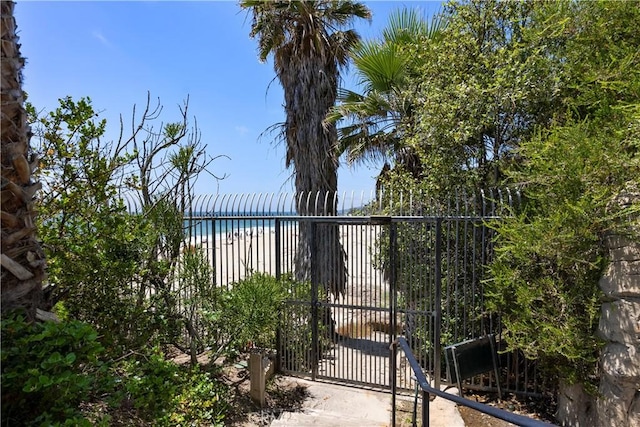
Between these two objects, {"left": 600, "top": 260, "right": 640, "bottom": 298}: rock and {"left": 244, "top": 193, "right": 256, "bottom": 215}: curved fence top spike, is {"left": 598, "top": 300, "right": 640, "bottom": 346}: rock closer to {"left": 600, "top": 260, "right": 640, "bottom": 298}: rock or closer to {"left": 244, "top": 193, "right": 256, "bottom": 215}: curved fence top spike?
{"left": 600, "top": 260, "right": 640, "bottom": 298}: rock

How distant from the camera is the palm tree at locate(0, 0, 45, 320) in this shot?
2.00 meters

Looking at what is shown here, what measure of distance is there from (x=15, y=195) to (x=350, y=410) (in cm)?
385

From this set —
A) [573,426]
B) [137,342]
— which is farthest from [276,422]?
[573,426]

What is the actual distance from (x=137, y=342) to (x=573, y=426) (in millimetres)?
4559

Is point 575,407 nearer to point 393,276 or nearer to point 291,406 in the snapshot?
point 393,276

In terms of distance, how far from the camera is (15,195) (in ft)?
6.74

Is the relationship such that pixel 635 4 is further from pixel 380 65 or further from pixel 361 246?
pixel 361 246

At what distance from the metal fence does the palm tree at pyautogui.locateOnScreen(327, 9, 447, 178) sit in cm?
151

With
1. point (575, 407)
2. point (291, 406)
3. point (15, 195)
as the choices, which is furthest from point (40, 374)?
point (575, 407)

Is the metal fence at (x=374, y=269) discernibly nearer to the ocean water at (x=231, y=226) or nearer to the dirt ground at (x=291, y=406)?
the ocean water at (x=231, y=226)

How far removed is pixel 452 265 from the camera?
4.61 m

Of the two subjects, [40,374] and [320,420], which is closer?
[40,374]

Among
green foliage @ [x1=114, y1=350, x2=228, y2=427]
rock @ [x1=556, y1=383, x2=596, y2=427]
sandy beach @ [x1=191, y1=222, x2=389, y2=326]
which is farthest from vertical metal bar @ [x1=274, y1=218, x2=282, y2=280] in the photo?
rock @ [x1=556, y1=383, x2=596, y2=427]

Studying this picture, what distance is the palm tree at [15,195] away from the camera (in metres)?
2.00
